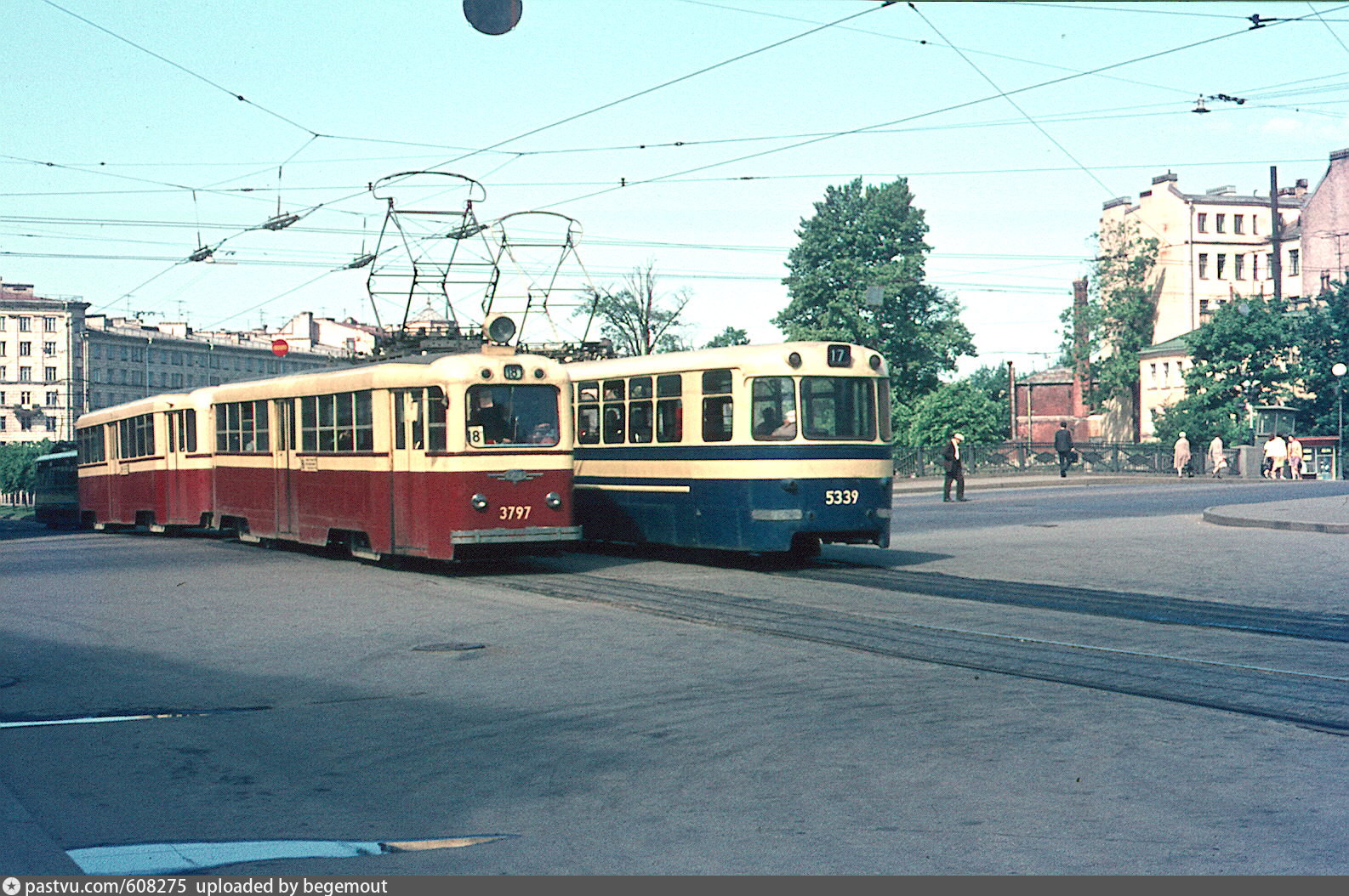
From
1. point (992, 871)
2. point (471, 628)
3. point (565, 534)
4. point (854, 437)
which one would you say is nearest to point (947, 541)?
point (854, 437)

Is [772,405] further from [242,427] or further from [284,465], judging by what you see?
[242,427]

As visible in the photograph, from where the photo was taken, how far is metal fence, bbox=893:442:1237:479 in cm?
5556

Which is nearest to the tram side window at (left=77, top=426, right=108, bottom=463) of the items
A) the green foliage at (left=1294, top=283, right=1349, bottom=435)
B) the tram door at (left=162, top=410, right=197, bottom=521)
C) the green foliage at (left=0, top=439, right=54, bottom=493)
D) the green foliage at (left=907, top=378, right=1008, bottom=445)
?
the tram door at (left=162, top=410, right=197, bottom=521)

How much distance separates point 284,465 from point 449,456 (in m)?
5.20

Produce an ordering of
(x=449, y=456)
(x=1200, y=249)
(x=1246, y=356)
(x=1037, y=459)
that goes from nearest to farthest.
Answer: (x=449, y=456) → (x=1037, y=459) → (x=1246, y=356) → (x=1200, y=249)

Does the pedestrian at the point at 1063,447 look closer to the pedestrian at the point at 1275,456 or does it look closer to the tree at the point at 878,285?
the pedestrian at the point at 1275,456

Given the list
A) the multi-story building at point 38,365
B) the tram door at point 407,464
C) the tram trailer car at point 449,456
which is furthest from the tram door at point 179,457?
the multi-story building at point 38,365

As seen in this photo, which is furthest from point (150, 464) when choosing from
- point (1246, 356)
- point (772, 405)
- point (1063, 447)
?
point (1246, 356)

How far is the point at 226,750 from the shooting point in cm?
784

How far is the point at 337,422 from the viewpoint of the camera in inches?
796

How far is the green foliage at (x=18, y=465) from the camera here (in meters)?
90.4

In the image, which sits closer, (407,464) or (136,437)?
(407,464)

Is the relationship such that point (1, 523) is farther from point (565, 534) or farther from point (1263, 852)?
point (1263, 852)

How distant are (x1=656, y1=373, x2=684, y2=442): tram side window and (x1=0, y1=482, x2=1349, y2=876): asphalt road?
274 cm
